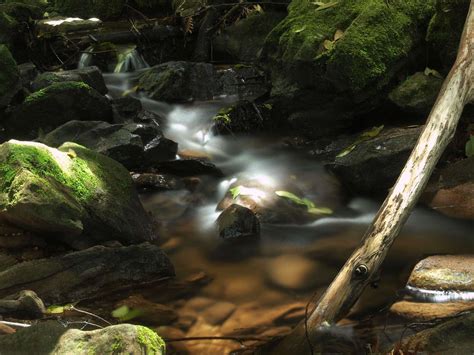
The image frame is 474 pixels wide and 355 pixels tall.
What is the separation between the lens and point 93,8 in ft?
47.9

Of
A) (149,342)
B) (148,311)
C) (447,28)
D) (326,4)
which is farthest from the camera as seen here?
(326,4)

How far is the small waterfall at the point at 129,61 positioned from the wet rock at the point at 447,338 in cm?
965

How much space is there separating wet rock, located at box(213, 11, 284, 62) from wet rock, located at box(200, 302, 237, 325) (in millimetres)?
7862

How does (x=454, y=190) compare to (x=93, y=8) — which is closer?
(x=454, y=190)

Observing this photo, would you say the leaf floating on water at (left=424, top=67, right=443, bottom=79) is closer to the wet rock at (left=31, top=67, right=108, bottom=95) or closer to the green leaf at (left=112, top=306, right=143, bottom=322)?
the green leaf at (left=112, top=306, right=143, bottom=322)

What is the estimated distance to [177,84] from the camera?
32.6 feet

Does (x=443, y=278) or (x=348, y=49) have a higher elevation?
(x=348, y=49)

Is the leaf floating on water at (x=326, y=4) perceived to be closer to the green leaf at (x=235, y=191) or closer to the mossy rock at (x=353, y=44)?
the mossy rock at (x=353, y=44)

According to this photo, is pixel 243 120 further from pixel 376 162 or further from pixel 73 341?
pixel 73 341

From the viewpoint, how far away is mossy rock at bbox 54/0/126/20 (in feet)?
47.4

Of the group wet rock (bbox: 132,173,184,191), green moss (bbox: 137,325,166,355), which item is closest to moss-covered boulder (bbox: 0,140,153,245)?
wet rock (bbox: 132,173,184,191)

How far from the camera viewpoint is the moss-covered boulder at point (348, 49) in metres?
6.82

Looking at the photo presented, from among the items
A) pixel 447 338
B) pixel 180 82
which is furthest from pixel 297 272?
pixel 180 82

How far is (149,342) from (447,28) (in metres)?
6.11
